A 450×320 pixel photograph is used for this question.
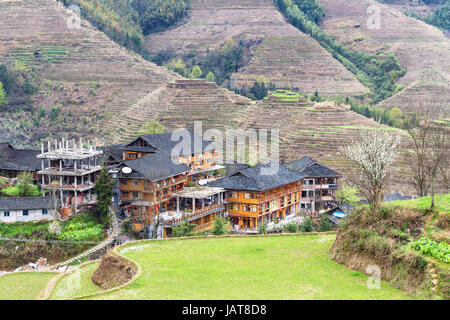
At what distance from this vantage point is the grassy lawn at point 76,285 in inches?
859

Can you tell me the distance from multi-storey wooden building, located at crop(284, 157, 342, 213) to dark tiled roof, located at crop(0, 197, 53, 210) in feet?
58.6

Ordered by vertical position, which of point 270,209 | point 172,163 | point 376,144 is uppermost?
point 376,144

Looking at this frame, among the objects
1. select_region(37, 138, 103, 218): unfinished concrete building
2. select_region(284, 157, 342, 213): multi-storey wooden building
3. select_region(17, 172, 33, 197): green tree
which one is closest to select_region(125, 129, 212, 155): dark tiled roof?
select_region(37, 138, 103, 218): unfinished concrete building

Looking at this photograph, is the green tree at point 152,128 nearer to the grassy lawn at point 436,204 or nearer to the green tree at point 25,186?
the green tree at point 25,186

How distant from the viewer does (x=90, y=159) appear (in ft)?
141

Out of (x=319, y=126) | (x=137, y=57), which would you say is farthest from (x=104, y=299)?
(x=137, y=57)

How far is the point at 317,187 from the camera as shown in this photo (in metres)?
47.4

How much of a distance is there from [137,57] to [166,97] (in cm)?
1711

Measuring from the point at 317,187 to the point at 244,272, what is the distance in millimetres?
26221

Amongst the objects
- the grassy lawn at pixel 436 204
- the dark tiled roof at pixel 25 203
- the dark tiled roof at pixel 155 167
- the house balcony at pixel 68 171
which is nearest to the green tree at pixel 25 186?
the house balcony at pixel 68 171

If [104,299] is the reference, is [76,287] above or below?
below

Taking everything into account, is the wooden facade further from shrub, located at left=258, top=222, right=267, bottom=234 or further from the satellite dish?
the satellite dish
